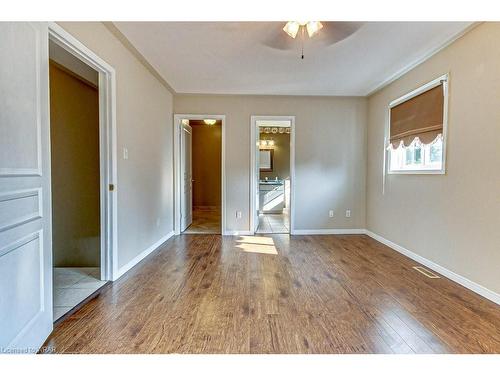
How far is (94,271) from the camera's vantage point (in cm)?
288

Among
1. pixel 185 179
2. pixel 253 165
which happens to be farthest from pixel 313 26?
pixel 185 179

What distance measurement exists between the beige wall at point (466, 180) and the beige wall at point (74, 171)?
3931 millimetres

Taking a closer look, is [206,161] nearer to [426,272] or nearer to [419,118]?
[419,118]

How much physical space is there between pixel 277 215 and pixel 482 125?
16.8 feet

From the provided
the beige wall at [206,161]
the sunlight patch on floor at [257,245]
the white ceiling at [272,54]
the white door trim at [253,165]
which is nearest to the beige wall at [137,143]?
the white ceiling at [272,54]

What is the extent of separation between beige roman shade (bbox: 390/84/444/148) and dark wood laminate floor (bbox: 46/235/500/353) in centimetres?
160

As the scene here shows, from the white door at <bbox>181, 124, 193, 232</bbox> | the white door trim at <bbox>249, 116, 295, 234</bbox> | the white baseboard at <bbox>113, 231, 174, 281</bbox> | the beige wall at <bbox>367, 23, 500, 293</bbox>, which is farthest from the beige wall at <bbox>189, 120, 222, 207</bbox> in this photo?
the beige wall at <bbox>367, 23, 500, 293</bbox>

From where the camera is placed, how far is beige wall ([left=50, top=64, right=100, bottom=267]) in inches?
116

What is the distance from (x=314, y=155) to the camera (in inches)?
185

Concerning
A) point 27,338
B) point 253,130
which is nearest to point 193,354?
point 27,338

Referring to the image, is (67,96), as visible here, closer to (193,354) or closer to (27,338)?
(27,338)

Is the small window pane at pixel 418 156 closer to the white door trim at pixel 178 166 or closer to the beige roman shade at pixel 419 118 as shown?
the beige roman shade at pixel 419 118

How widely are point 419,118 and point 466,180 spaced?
107 centimetres

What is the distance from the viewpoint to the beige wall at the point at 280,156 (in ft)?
28.5
